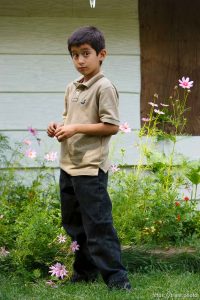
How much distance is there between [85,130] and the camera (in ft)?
11.7

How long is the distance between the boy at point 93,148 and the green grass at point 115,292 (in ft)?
0.42

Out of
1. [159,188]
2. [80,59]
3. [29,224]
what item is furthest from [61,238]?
[80,59]

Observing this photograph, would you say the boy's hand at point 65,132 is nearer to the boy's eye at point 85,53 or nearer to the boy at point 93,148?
the boy at point 93,148

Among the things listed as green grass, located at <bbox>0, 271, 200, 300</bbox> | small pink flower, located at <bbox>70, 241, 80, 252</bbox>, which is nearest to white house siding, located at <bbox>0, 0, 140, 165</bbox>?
green grass, located at <bbox>0, 271, 200, 300</bbox>

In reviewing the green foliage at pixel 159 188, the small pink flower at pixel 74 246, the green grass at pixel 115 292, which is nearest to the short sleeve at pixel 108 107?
the small pink flower at pixel 74 246

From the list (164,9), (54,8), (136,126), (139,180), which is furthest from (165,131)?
(54,8)

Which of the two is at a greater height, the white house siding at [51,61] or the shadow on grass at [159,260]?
the white house siding at [51,61]

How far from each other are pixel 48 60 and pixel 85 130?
2073 millimetres

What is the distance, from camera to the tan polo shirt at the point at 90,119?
358 cm

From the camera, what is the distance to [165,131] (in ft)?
18.6

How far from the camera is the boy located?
11.8 ft

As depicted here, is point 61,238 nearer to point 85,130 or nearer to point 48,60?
point 85,130

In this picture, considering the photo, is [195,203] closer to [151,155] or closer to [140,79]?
[151,155]

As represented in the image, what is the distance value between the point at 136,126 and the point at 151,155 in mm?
378
